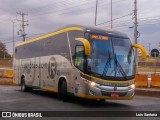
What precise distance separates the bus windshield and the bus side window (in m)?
0.34

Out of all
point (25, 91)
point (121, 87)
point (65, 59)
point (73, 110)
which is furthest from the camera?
point (25, 91)

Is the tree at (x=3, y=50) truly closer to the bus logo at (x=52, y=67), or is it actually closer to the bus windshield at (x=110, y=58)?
the bus logo at (x=52, y=67)

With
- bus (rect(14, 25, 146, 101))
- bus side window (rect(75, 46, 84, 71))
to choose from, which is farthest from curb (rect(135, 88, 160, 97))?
bus side window (rect(75, 46, 84, 71))

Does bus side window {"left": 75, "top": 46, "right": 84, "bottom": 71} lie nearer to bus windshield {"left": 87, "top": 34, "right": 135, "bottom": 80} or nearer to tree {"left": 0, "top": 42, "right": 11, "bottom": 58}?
bus windshield {"left": 87, "top": 34, "right": 135, "bottom": 80}

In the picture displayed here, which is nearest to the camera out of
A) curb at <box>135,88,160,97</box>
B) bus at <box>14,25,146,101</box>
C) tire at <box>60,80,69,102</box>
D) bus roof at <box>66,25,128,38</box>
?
bus at <box>14,25,146,101</box>

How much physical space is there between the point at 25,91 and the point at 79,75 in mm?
9288

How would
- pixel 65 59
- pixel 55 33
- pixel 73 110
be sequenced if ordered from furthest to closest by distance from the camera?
pixel 55 33, pixel 65 59, pixel 73 110

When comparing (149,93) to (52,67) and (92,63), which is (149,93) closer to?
(52,67)

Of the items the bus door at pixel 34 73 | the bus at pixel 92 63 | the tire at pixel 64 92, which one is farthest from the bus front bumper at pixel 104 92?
the bus door at pixel 34 73

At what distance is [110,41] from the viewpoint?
52.1 feet

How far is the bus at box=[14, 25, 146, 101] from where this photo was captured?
15.1m

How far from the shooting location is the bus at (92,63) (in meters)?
15.1

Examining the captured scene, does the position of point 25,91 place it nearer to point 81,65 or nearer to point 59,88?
point 59,88

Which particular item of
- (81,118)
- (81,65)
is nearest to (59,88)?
(81,65)
